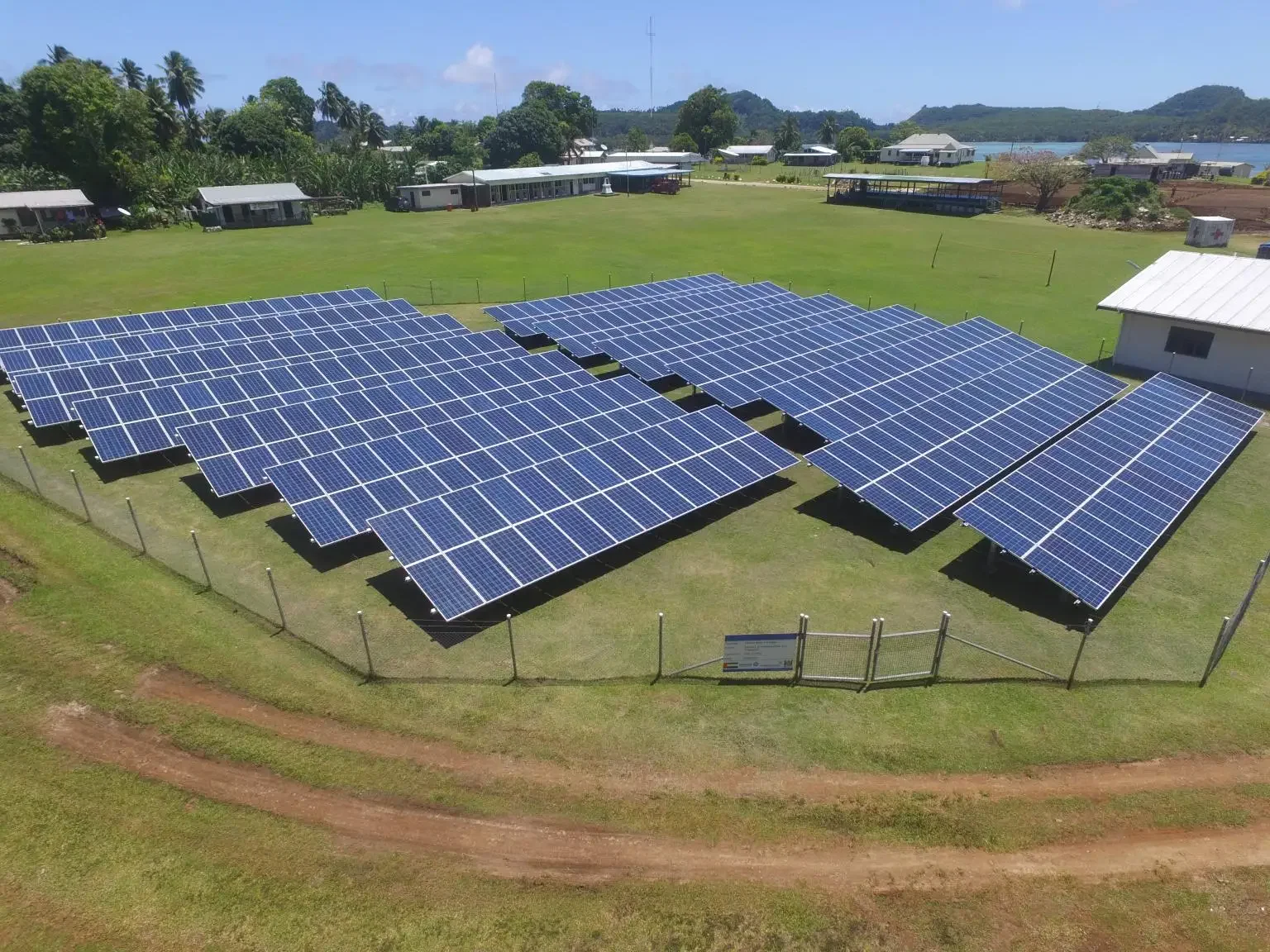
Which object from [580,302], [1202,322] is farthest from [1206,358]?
[580,302]

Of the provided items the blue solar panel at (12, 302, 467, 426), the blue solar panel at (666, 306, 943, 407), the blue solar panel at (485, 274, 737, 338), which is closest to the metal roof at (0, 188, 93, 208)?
the blue solar panel at (12, 302, 467, 426)

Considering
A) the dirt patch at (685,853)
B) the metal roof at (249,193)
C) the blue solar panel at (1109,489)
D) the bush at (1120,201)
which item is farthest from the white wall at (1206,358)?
the metal roof at (249,193)

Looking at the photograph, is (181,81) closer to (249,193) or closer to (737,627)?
(249,193)

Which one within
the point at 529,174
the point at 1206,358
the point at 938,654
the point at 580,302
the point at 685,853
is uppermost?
the point at 529,174

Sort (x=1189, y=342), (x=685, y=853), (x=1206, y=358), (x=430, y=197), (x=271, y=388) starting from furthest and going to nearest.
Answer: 1. (x=430, y=197)
2. (x=1189, y=342)
3. (x=1206, y=358)
4. (x=271, y=388)
5. (x=685, y=853)

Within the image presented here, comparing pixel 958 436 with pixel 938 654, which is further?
pixel 958 436

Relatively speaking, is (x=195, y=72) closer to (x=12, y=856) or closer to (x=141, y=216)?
(x=141, y=216)

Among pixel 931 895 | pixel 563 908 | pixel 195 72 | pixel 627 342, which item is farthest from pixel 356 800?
pixel 195 72
